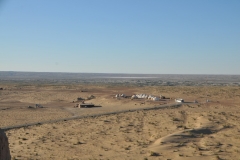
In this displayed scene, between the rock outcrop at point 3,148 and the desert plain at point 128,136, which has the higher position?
the rock outcrop at point 3,148

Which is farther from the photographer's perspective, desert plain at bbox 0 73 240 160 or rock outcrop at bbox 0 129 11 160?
desert plain at bbox 0 73 240 160

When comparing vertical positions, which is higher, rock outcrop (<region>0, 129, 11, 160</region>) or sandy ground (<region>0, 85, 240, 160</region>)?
rock outcrop (<region>0, 129, 11, 160</region>)

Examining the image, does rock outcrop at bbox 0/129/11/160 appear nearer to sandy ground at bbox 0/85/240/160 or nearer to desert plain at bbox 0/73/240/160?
desert plain at bbox 0/73/240/160

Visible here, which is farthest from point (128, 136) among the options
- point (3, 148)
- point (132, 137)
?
point (3, 148)

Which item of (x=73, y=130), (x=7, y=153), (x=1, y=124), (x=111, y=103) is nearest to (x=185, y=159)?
(x=7, y=153)

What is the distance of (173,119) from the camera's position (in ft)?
104

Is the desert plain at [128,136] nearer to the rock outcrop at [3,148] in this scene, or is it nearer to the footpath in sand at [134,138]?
the footpath in sand at [134,138]

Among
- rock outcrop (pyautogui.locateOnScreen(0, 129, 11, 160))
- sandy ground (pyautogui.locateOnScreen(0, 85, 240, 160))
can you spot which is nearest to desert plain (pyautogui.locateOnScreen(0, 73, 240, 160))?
sandy ground (pyautogui.locateOnScreen(0, 85, 240, 160))

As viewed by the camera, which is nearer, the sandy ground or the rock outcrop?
the rock outcrop

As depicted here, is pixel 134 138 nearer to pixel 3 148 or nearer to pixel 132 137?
pixel 132 137

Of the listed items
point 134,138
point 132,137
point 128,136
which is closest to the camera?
point 134,138

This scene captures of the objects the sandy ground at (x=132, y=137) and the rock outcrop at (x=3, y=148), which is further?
the sandy ground at (x=132, y=137)

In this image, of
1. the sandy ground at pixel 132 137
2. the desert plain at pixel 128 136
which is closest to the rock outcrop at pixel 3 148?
the desert plain at pixel 128 136

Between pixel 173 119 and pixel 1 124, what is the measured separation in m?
18.8
